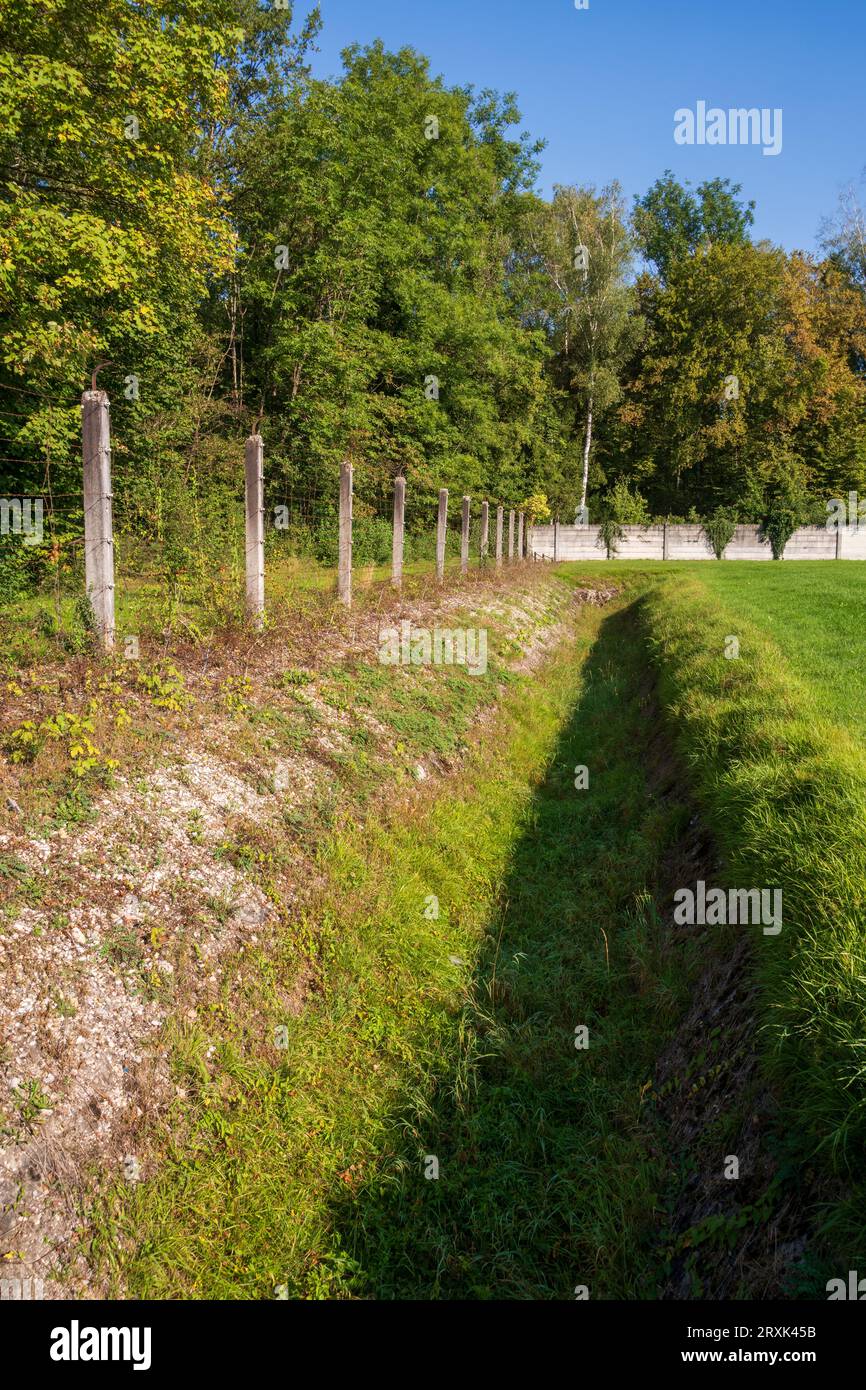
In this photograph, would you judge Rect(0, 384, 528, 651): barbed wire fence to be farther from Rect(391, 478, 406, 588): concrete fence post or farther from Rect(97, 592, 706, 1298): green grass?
Rect(97, 592, 706, 1298): green grass

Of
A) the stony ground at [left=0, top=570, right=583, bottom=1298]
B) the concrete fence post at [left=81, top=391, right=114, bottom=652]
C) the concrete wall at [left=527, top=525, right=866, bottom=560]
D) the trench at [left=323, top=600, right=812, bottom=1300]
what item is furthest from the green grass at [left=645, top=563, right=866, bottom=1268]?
the concrete wall at [left=527, top=525, right=866, bottom=560]

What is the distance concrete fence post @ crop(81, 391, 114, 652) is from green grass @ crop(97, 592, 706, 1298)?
9.23ft

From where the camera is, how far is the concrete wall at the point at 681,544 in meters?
43.2

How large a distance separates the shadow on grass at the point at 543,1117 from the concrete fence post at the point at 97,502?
4.14 meters

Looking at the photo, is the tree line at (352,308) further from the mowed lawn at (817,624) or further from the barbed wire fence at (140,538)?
the mowed lawn at (817,624)

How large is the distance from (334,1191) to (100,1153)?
1148 mm

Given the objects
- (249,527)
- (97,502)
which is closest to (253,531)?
(249,527)

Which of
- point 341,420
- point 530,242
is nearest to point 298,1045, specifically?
point 341,420

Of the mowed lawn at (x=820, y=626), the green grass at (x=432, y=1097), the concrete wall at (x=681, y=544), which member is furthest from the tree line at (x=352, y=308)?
the mowed lawn at (x=820, y=626)

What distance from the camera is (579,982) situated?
17.2 feet

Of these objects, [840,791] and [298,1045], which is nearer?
[298,1045]

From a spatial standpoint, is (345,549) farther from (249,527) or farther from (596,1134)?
(596,1134)

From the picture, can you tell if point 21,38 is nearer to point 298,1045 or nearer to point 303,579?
point 303,579

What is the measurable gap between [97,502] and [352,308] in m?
22.6
